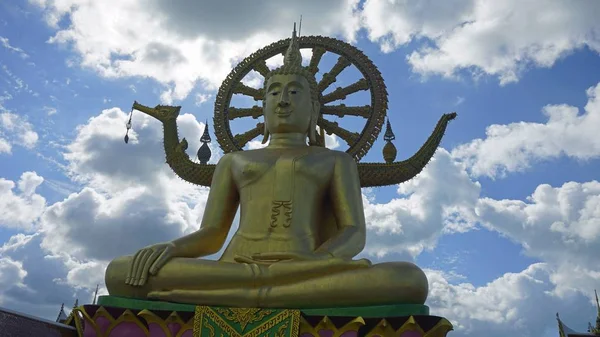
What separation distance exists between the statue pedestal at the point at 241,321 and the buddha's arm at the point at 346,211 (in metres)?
0.81

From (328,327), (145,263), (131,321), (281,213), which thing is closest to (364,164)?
(281,213)

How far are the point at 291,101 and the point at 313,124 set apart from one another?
0.40 m

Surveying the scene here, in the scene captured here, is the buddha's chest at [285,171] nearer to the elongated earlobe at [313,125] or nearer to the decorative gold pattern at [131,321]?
the elongated earlobe at [313,125]

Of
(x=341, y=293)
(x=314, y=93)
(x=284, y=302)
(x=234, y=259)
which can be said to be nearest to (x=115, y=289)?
(x=234, y=259)

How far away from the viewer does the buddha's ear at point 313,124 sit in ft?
20.7

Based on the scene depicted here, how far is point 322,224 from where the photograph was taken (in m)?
5.83

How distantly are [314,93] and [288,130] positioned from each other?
519 mm

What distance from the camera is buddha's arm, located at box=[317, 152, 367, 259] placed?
5047mm

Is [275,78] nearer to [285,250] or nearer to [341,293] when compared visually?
[285,250]

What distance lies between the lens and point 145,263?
15.5 ft

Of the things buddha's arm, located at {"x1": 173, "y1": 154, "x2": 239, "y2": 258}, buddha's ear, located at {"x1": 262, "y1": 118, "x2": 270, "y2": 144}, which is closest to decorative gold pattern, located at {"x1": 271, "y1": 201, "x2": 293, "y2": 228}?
buddha's arm, located at {"x1": 173, "y1": 154, "x2": 239, "y2": 258}

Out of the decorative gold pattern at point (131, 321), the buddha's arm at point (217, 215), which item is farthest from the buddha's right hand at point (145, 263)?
the buddha's arm at point (217, 215)

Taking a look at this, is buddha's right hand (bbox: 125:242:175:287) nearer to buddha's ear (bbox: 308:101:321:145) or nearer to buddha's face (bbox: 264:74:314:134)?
buddha's face (bbox: 264:74:314:134)

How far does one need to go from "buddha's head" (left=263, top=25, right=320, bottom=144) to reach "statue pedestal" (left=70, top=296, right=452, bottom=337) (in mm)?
2279
